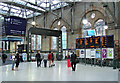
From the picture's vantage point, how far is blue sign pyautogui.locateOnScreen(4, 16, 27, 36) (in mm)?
15453

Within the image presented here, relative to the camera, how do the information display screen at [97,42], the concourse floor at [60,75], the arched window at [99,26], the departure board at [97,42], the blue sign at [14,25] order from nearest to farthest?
the concourse floor at [60,75] < the information display screen at [97,42] < the departure board at [97,42] < the blue sign at [14,25] < the arched window at [99,26]

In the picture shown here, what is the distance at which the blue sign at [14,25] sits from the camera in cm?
1545

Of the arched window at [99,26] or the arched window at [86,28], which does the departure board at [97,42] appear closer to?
the arched window at [99,26]

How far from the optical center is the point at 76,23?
22.4 metres

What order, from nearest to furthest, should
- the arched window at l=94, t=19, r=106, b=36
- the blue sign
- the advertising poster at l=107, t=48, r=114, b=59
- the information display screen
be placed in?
the advertising poster at l=107, t=48, r=114, b=59 < the information display screen < the blue sign < the arched window at l=94, t=19, r=106, b=36

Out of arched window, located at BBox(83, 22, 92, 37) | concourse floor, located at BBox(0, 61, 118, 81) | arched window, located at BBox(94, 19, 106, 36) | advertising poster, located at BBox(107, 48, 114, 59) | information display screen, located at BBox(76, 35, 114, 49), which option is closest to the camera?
concourse floor, located at BBox(0, 61, 118, 81)

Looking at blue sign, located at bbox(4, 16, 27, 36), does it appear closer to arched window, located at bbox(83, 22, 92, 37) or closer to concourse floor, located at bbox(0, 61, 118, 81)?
concourse floor, located at bbox(0, 61, 118, 81)

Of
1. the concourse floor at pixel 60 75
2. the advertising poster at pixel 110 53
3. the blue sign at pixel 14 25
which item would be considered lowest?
the concourse floor at pixel 60 75

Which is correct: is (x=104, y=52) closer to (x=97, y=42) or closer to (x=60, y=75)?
(x=97, y=42)

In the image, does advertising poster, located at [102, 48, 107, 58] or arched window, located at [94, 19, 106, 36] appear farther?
arched window, located at [94, 19, 106, 36]

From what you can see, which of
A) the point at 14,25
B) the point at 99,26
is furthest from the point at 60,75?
the point at 99,26

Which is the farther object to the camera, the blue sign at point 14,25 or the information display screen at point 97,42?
the blue sign at point 14,25

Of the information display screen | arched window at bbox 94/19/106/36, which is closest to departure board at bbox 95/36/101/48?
the information display screen

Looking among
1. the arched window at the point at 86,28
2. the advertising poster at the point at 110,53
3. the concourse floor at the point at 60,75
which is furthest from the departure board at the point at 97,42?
the arched window at the point at 86,28
